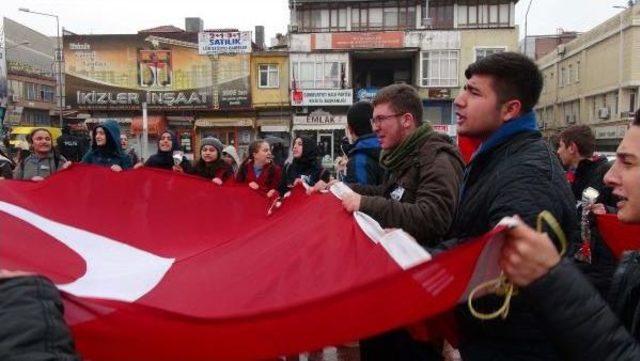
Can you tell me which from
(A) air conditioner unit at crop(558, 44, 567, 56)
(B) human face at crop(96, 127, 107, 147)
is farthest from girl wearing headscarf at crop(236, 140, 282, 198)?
(A) air conditioner unit at crop(558, 44, 567, 56)

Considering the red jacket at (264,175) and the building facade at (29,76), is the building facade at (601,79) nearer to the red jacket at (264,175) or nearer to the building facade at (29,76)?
the red jacket at (264,175)

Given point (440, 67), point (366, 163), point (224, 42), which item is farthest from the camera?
point (440, 67)

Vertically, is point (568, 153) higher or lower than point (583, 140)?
lower

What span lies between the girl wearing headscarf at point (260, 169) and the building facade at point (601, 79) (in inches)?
1053

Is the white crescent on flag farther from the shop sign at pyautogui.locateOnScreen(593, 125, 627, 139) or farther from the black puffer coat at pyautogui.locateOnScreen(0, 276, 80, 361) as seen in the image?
the shop sign at pyautogui.locateOnScreen(593, 125, 627, 139)

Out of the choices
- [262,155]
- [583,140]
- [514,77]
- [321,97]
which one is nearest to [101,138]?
[262,155]

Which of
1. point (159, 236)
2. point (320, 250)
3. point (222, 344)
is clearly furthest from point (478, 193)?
point (159, 236)

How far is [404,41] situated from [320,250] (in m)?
37.6

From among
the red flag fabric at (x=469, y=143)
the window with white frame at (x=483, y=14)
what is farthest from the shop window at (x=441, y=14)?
the red flag fabric at (x=469, y=143)

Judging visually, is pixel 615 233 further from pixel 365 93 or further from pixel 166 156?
pixel 365 93

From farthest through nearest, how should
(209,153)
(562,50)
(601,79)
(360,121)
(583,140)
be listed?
(562,50), (601,79), (209,153), (583,140), (360,121)

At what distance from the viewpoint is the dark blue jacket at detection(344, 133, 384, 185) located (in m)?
4.34

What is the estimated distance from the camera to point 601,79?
39.8 m

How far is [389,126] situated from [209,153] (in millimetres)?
4592
